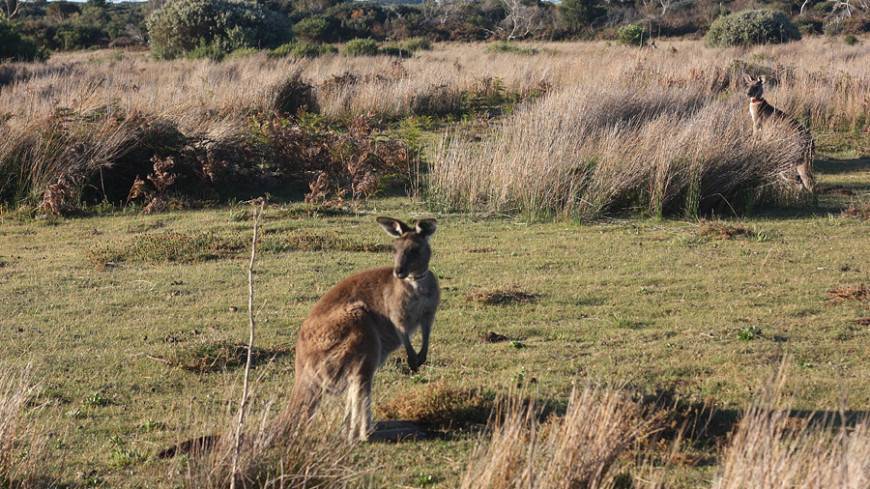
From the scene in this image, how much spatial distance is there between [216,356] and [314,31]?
38.0 metres

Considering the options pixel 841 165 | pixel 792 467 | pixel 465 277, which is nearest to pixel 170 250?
pixel 465 277

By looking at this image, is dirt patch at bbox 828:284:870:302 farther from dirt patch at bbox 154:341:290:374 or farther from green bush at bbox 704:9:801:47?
green bush at bbox 704:9:801:47

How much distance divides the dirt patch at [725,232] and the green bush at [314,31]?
111 feet

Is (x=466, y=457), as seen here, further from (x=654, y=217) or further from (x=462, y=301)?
(x=654, y=217)

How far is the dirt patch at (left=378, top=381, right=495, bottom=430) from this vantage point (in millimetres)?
6133

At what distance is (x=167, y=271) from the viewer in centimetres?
1061

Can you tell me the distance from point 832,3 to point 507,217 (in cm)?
5013

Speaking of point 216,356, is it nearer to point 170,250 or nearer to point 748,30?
point 170,250

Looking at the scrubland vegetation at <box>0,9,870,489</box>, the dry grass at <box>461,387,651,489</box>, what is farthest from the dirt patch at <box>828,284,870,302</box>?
the dry grass at <box>461,387,651,489</box>

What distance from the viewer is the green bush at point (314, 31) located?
4381 centimetres

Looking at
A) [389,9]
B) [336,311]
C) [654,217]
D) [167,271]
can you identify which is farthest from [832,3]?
[336,311]

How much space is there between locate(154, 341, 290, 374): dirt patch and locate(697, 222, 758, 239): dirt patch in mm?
5691

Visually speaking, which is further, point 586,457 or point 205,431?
point 205,431

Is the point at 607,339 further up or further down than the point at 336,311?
further down
